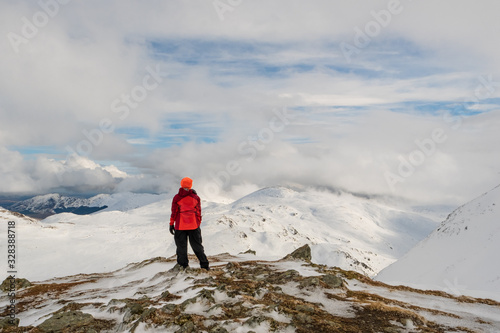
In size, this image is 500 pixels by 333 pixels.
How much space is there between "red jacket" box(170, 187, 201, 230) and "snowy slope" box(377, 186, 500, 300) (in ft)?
107

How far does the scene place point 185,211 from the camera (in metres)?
15.7

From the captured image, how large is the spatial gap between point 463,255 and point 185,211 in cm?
5440

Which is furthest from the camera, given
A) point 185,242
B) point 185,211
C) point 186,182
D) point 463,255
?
point 463,255

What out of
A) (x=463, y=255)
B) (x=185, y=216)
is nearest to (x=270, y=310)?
(x=185, y=216)

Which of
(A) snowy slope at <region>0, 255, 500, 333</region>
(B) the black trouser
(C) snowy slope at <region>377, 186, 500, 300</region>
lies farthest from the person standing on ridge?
(C) snowy slope at <region>377, 186, 500, 300</region>

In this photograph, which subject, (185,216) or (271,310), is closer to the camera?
(271,310)

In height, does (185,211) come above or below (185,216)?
above

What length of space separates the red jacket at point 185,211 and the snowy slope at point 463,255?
107ft

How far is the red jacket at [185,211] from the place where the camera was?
15695mm

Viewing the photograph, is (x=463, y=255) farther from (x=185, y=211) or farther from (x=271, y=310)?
(x=271, y=310)

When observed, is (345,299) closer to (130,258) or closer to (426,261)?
(426,261)

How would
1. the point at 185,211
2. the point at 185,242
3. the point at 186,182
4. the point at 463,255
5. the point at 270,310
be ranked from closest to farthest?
the point at 270,310, the point at 186,182, the point at 185,211, the point at 185,242, the point at 463,255

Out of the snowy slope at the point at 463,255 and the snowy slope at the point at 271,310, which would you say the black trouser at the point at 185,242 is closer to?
the snowy slope at the point at 271,310

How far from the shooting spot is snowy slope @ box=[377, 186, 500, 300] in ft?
138
